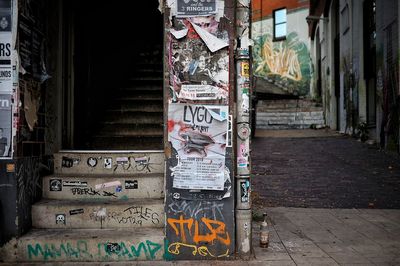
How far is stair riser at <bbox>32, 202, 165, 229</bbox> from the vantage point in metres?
5.24

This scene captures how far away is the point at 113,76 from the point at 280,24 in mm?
24376

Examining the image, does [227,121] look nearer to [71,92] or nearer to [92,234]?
[92,234]

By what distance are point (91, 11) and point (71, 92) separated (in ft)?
6.50

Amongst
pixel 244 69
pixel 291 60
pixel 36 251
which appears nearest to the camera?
pixel 36 251

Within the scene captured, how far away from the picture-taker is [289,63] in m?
30.4

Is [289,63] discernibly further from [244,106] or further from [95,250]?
[95,250]

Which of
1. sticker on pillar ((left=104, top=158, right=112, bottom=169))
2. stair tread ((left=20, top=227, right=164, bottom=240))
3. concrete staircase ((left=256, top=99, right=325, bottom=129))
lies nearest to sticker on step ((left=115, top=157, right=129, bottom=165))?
sticker on pillar ((left=104, top=158, right=112, bottom=169))

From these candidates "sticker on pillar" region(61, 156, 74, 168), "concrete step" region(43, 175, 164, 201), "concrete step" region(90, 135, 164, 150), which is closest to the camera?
"concrete step" region(43, 175, 164, 201)

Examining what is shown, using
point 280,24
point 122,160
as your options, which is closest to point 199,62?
point 122,160

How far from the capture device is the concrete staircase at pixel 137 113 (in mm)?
7578

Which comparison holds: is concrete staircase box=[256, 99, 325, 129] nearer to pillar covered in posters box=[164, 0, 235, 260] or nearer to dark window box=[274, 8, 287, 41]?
dark window box=[274, 8, 287, 41]

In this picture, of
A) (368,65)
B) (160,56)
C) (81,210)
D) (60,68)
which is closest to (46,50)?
(60,68)

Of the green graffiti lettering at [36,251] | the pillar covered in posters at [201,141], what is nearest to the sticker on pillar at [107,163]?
the pillar covered in posters at [201,141]

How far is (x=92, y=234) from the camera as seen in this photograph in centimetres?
505
